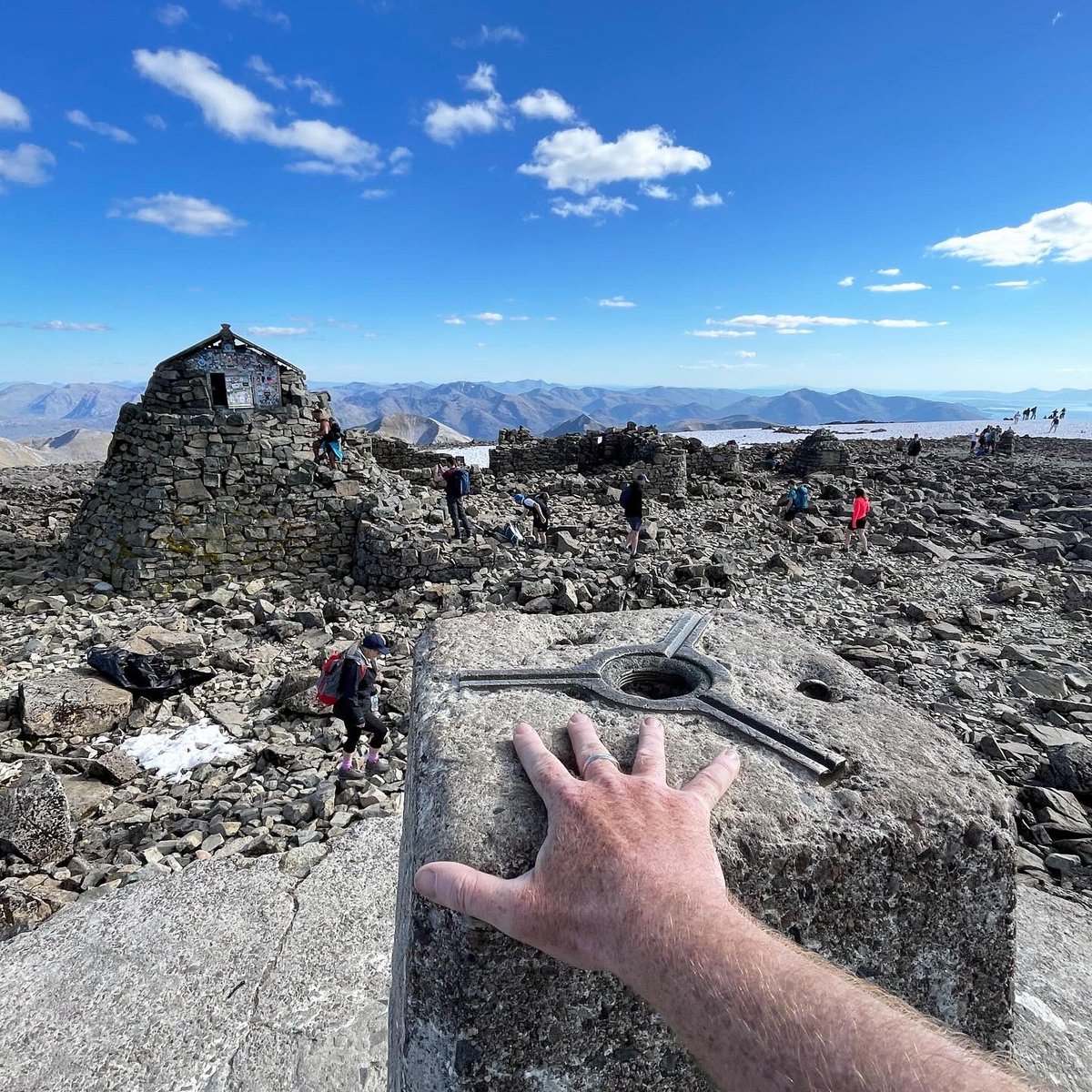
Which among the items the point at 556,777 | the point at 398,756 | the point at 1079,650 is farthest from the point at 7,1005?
the point at 1079,650

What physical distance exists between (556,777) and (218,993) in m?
2.71

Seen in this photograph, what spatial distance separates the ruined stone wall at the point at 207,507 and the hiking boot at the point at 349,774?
5.98 m

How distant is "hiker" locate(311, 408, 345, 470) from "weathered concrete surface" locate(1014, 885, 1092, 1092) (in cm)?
1039

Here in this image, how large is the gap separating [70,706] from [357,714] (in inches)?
117

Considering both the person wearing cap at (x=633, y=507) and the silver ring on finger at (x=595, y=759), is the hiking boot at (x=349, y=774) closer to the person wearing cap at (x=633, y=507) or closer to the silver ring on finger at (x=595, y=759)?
the silver ring on finger at (x=595, y=759)

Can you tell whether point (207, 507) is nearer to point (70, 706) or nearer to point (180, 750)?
point (70, 706)

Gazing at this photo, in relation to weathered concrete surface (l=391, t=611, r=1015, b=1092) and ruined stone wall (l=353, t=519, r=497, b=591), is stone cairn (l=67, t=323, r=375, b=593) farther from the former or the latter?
weathered concrete surface (l=391, t=611, r=1015, b=1092)

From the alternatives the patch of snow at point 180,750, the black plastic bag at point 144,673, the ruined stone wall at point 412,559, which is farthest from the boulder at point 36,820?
the ruined stone wall at point 412,559

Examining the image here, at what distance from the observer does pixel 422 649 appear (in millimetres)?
3168

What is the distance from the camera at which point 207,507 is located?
9938 millimetres

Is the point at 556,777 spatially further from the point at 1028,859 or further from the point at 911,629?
the point at 911,629

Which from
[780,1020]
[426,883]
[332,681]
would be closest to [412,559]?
[332,681]

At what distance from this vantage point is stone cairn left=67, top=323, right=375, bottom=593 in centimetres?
973

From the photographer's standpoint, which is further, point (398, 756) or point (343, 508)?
point (343, 508)
